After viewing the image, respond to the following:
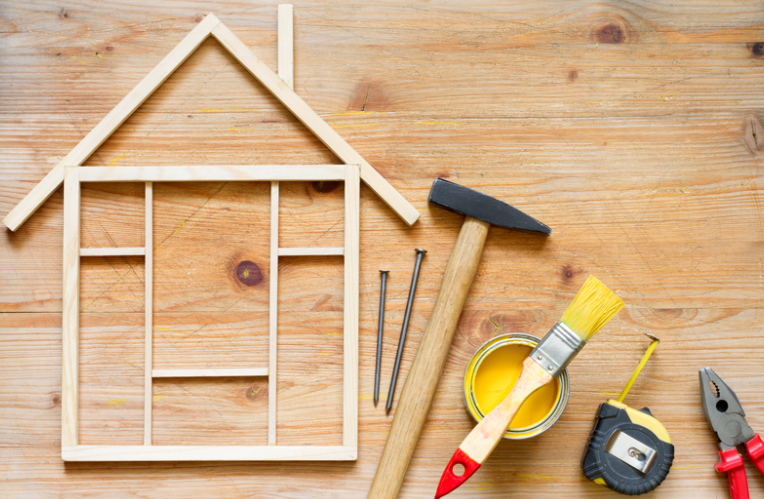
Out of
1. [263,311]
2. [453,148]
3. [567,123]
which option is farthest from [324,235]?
[567,123]

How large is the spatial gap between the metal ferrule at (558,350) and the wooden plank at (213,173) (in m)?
0.49

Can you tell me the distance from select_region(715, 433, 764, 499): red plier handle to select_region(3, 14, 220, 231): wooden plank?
1.31 meters

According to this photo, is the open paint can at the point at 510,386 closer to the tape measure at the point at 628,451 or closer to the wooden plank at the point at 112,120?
the tape measure at the point at 628,451

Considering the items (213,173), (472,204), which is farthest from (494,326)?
(213,173)

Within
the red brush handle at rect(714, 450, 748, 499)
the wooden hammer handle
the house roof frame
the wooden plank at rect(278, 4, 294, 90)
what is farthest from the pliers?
the wooden plank at rect(278, 4, 294, 90)

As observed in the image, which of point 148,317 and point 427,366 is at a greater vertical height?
point 148,317

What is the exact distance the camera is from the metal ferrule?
2.81ft

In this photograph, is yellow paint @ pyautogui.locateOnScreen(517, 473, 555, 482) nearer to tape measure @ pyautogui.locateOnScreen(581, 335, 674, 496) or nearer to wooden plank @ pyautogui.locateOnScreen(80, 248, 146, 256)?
tape measure @ pyautogui.locateOnScreen(581, 335, 674, 496)

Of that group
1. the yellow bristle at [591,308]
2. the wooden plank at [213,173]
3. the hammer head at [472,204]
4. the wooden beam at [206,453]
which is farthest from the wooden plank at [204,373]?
the yellow bristle at [591,308]

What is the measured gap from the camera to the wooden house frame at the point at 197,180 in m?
0.95

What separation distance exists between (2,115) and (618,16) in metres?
1.27

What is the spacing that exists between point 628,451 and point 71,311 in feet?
3.56

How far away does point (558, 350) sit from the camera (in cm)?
86

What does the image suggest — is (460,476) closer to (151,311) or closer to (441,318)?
(441,318)
